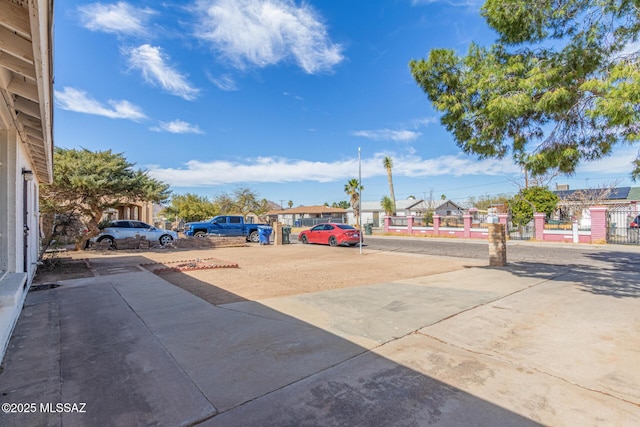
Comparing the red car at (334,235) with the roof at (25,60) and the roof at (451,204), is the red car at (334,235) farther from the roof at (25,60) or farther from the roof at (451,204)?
the roof at (451,204)

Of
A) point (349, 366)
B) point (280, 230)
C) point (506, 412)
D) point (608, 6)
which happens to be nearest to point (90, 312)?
point (349, 366)

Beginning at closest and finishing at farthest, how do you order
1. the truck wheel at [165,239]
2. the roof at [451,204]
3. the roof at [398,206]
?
the truck wheel at [165,239] < the roof at [451,204] < the roof at [398,206]

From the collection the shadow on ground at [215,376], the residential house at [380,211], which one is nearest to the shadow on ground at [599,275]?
the shadow on ground at [215,376]

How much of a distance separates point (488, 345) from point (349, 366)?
6.30 ft

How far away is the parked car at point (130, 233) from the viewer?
17.4 metres

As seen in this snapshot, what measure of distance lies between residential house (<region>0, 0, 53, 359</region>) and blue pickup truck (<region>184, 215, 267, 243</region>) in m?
15.4

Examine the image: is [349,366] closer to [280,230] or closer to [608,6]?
[608,6]

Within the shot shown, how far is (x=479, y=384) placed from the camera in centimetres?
312

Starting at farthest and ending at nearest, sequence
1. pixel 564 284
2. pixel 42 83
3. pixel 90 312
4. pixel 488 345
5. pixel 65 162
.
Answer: pixel 65 162
pixel 564 284
pixel 90 312
pixel 488 345
pixel 42 83

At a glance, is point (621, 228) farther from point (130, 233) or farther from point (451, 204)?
point (451, 204)

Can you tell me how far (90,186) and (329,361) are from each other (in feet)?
52.0

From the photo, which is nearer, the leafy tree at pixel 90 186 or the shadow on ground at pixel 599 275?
the shadow on ground at pixel 599 275

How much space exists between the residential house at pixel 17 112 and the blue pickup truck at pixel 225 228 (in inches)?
608

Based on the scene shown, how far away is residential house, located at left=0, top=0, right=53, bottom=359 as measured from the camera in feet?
8.97
